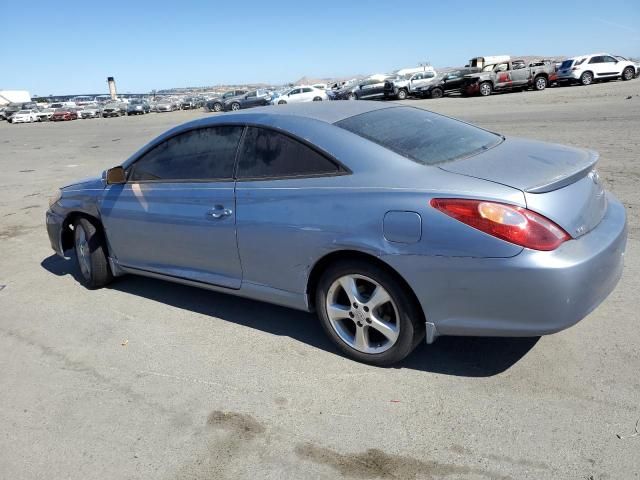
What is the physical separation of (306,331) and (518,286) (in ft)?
5.54

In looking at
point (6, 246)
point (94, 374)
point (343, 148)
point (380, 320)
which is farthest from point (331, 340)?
point (6, 246)

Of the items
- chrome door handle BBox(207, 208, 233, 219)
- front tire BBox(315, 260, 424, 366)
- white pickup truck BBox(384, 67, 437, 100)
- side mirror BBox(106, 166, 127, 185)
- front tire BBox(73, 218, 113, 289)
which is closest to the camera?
front tire BBox(315, 260, 424, 366)

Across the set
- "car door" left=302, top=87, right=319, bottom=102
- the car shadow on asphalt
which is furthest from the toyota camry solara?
"car door" left=302, top=87, right=319, bottom=102

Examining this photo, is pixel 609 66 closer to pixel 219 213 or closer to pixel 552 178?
pixel 552 178

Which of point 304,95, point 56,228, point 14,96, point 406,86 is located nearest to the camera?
point 56,228

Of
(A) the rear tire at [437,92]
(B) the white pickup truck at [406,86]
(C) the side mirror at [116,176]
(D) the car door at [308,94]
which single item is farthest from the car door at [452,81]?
(C) the side mirror at [116,176]

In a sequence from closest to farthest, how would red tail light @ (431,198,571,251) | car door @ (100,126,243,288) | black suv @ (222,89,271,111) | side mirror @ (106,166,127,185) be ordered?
red tail light @ (431,198,571,251)
car door @ (100,126,243,288)
side mirror @ (106,166,127,185)
black suv @ (222,89,271,111)

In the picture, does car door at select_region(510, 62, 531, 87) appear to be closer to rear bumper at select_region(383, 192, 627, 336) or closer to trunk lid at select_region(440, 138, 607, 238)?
trunk lid at select_region(440, 138, 607, 238)

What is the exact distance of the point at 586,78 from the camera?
3116 cm

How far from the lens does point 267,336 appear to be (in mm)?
3891

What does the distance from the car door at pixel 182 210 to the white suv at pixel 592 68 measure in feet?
104

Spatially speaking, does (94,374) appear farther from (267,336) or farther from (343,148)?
(343,148)

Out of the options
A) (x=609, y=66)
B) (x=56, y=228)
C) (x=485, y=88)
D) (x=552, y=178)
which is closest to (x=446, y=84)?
(x=485, y=88)

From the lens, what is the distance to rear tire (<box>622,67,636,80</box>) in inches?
1254
